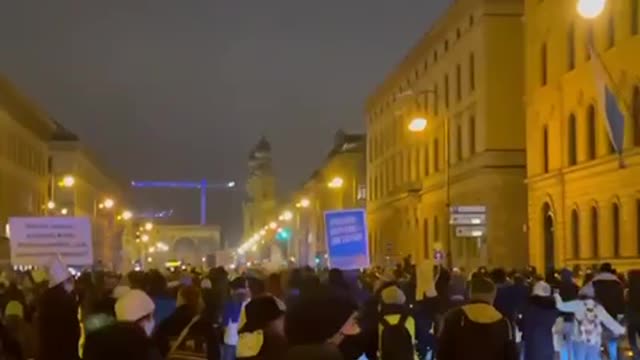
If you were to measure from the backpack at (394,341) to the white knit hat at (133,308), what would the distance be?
584 cm

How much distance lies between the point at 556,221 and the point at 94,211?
94653 millimetres

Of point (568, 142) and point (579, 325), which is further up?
point (568, 142)

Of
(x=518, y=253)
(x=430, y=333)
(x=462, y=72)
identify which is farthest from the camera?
(x=462, y=72)

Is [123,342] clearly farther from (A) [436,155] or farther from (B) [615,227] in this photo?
(A) [436,155]

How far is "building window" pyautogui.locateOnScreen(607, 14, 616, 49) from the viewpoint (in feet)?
143

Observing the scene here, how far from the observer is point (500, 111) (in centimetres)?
6141

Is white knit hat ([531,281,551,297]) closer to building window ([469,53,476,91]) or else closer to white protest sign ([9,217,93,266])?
white protest sign ([9,217,93,266])

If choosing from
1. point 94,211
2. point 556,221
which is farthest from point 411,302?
point 94,211

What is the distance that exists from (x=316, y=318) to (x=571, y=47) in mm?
43596

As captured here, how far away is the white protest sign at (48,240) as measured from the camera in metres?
20.6

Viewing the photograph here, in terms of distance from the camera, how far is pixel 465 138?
6638 cm

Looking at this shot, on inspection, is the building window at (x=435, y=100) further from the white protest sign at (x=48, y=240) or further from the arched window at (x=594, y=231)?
the white protest sign at (x=48, y=240)

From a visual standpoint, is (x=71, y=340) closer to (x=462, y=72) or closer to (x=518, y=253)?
(x=518, y=253)

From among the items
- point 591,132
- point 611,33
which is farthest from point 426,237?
point 611,33
